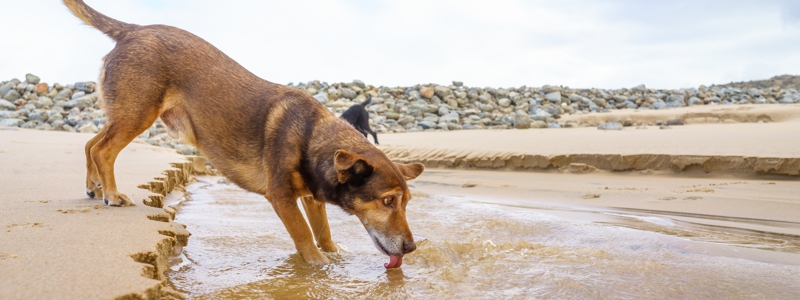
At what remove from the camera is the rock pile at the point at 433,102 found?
1928 centimetres

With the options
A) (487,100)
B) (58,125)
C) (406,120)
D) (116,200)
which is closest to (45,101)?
(58,125)

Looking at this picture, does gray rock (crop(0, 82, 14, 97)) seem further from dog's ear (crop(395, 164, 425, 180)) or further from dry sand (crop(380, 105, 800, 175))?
dog's ear (crop(395, 164, 425, 180))

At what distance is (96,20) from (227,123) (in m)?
1.62

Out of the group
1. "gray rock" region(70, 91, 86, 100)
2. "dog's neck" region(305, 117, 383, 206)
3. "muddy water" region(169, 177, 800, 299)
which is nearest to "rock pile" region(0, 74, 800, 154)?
"gray rock" region(70, 91, 86, 100)

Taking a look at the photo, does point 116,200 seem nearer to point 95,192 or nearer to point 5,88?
point 95,192

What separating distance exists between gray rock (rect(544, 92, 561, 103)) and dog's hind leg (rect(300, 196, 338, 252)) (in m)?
21.0

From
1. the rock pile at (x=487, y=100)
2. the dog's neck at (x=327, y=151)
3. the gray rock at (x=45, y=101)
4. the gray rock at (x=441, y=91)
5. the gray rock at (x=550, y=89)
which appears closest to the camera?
the dog's neck at (x=327, y=151)

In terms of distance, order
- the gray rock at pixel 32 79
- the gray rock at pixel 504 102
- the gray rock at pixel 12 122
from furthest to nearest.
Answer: the gray rock at pixel 32 79 → the gray rock at pixel 504 102 → the gray rock at pixel 12 122

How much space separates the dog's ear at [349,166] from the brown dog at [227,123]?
0.48 feet

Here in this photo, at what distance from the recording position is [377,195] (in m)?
3.79

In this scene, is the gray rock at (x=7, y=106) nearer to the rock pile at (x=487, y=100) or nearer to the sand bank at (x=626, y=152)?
the rock pile at (x=487, y=100)

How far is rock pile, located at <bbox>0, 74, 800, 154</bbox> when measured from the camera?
63.3 ft

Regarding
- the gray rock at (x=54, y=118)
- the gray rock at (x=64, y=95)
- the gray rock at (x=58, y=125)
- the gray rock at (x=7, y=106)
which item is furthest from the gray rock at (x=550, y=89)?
the gray rock at (x=7, y=106)

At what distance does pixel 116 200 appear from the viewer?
4.54 meters
